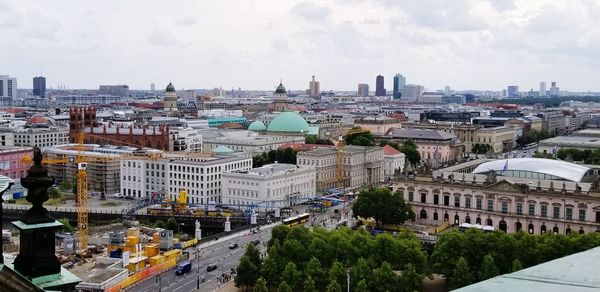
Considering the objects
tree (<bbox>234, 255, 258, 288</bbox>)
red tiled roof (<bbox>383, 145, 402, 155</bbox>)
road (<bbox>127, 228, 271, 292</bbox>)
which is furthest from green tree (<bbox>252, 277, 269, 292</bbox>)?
red tiled roof (<bbox>383, 145, 402, 155</bbox>)

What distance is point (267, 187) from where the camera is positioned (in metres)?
92.2

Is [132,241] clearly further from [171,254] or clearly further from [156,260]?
[171,254]

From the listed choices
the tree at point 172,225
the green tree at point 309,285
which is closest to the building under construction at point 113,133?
the tree at point 172,225

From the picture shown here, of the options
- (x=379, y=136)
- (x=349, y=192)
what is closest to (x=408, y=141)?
(x=379, y=136)

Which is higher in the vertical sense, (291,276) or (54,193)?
(291,276)

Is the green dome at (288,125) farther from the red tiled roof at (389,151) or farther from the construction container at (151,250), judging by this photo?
the construction container at (151,250)

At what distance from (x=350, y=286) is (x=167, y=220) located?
41892 millimetres

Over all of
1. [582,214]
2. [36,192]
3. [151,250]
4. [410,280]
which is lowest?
[151,250]

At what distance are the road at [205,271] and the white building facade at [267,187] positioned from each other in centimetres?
1705

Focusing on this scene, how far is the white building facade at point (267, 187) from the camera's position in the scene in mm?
92469

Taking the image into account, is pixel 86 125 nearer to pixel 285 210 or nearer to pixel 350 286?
pixel 285 210

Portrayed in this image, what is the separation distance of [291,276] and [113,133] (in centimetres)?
8879

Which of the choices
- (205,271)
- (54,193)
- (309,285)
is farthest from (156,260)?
(54,193)

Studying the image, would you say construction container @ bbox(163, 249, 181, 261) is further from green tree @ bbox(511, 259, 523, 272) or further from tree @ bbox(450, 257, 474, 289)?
green tree @ bbox(511, 259, 523, 272)
